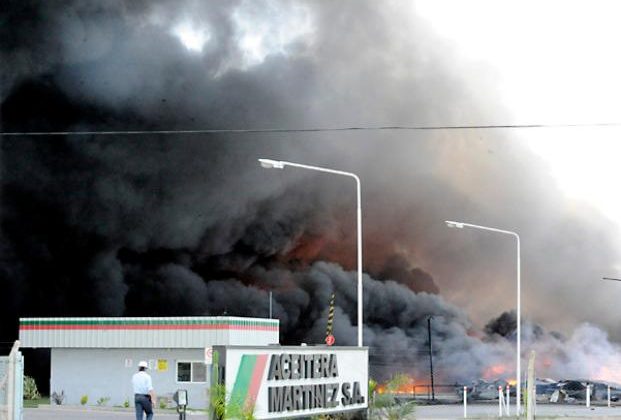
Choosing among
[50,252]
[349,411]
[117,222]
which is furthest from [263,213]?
[349,411]

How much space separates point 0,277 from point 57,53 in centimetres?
1702

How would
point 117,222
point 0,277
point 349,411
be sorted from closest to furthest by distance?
point 349,411
point 0,277
point 117,222

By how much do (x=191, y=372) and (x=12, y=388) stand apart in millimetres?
27766

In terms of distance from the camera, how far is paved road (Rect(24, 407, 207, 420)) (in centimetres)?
3903

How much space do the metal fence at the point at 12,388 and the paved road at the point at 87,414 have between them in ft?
56.5

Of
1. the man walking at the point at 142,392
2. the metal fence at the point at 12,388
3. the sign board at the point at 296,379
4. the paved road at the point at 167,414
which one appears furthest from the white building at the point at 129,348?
the metal fence at the point at 12,388

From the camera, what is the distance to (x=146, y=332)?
1914 inches

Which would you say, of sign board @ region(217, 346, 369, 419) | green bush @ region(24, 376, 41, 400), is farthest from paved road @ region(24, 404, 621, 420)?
sign board @ region(217, 346, 369, 419)

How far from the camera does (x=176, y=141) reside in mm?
86438

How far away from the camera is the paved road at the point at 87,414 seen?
39031 mm

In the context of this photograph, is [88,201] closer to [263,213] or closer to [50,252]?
[50,252]

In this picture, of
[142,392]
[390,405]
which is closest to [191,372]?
[390,405]

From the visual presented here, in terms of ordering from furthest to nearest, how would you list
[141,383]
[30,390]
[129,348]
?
[30,390] → [129,348] → [141,383]

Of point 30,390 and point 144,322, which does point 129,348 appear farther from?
point 30,390
